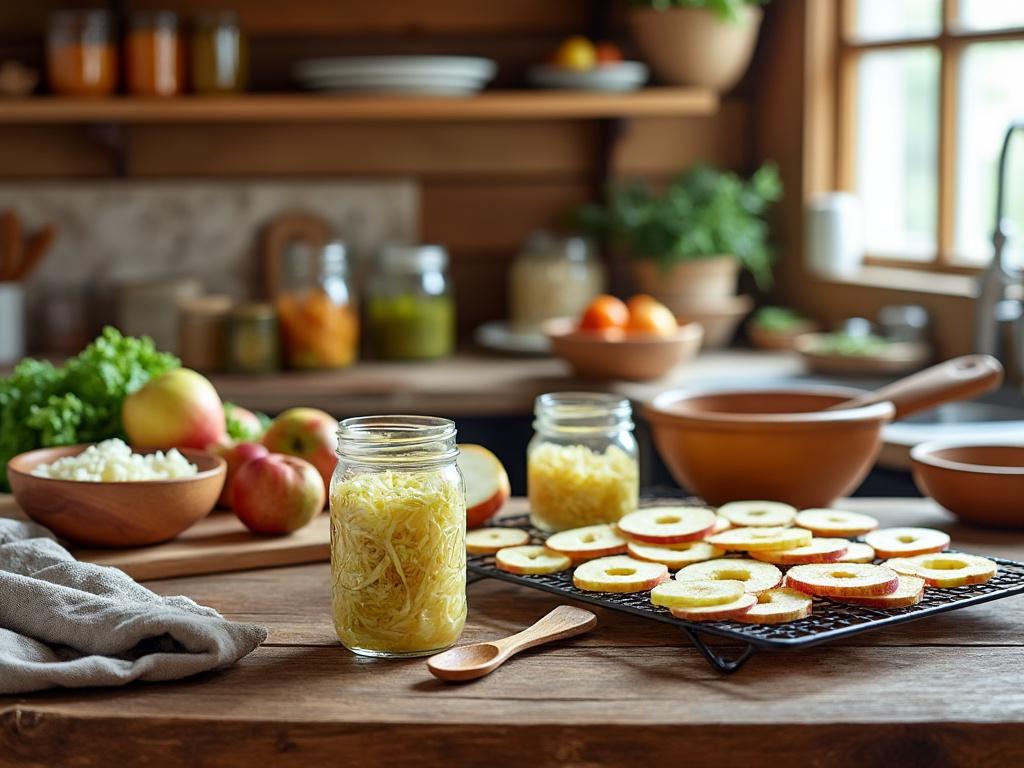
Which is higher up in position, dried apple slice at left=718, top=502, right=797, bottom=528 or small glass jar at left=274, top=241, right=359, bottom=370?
small glass jar at left=274, top=241, right=359, bottom=370

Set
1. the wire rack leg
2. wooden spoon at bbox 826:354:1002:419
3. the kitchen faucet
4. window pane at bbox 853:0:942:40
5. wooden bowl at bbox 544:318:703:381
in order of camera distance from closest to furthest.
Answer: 1. the wire rack leg
2. wooden spoon at bbox 826:354:1002:419
3. the kitchen faucet
4. wooden bowl at bbox 544:318:703:381
5. window pane at bbox 853:0:942:40

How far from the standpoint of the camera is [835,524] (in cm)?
142

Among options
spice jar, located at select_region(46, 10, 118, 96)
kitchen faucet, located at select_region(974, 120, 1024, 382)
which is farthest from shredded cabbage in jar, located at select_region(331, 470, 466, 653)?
spice jar, located at select_region(46, 10, 118, 96)

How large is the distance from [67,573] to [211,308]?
6.43 ft

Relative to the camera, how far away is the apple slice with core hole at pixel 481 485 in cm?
156

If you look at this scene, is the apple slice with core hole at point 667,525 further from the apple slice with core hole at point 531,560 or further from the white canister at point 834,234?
the white canister at point 834,234

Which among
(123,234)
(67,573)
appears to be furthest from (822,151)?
(67,573)

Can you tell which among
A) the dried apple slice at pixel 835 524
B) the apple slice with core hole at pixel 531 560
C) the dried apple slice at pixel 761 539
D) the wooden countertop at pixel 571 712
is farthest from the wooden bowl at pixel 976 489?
the apple slice with core hole at pixel 531 560

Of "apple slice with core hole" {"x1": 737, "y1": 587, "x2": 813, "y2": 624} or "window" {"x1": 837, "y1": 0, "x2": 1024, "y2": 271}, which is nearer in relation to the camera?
"apple slice with core hole" {"x1": 737, "y1": 587, "x2": 813, "y2": 624}

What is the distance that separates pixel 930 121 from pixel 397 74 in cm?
122

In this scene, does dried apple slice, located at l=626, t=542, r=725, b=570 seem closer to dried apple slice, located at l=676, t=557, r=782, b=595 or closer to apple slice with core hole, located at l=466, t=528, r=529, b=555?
dried apple slice, located at l=676, t=557, r=782, b=595

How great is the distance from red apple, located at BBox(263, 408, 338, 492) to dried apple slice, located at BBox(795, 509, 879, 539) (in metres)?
0.54

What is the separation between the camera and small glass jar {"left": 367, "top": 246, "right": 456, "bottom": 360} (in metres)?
3.34

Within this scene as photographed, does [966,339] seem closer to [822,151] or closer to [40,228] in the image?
[822,151]
